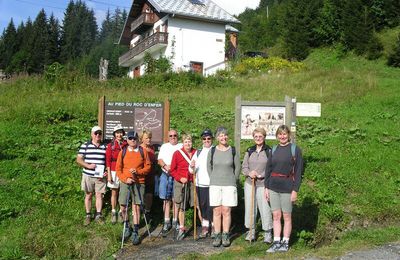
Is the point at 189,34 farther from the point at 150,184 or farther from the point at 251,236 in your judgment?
the point at 251,236

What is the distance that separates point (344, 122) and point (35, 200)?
31.5 feet

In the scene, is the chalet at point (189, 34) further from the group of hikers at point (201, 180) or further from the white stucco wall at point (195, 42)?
the group of hikers at point (201, 180)

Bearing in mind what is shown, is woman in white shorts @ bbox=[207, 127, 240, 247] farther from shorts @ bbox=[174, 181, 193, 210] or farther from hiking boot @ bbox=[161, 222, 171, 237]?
hiking boot @ bbox=[161, 222, 171, 237]

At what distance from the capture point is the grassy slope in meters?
7.28

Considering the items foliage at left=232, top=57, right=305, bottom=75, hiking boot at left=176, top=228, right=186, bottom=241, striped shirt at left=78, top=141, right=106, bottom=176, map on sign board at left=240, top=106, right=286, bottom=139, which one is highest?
foliage at left=232, top=57, right=305, bottom=75

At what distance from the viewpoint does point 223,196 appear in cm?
695

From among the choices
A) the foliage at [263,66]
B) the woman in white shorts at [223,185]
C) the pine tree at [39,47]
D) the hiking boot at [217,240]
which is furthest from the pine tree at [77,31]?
the hiking boot at [217,240]

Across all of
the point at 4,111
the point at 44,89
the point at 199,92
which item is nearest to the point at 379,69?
the point at 199,92

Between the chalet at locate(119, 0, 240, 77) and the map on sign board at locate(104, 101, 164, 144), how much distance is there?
2418cm

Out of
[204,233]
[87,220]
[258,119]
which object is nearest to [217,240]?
[204,233]

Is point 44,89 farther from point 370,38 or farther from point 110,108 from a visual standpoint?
point 370,38

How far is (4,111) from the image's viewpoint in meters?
14.7

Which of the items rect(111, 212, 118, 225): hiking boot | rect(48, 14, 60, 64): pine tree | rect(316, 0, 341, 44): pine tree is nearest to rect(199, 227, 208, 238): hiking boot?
rect(111, 212, 118, 225): hiking boot

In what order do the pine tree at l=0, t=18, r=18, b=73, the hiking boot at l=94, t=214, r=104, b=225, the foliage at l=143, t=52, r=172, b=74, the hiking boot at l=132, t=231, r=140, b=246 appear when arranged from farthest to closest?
1. the pine tree at l=0, t=18, r=18, b=73
2. the foliage at l=143, t=52, r=172, b=74
3. the hiking boot at l=94, t=214, r=104, b=225
4. the hiking boot at l=132, t=231, r=140, b=246
